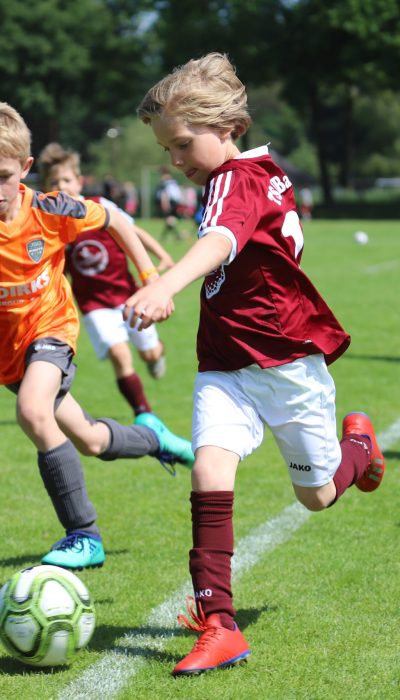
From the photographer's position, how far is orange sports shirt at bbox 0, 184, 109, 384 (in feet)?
14.8

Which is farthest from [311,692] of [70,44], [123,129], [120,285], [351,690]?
[123,129]

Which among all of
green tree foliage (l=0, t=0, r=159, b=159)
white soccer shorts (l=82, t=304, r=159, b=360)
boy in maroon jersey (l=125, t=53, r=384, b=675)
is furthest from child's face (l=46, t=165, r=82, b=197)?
green tree foliage (l=0, t=0, r=159, b=159)

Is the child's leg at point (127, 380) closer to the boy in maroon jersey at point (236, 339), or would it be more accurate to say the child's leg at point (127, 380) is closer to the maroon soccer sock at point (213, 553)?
the boy in maroon jersey at point (236, 339)

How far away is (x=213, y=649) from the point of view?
10.8ft

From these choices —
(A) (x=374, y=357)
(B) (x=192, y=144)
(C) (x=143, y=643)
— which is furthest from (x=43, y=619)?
(A) (x=374, y=357)

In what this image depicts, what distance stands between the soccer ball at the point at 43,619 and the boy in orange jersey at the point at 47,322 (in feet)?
2.57

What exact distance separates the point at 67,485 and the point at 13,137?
4.73ft

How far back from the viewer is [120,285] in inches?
306

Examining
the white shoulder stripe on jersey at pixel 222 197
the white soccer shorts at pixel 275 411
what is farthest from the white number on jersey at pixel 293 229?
the white soccer shorts at pixel 275 411

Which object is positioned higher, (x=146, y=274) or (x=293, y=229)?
(x=293, y=229)

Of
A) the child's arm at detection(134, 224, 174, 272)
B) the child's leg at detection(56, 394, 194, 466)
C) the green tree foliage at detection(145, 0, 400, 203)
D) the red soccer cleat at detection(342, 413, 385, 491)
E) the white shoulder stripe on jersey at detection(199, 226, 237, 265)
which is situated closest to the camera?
the white shoulder stripe on jersey at detection(199, 226, 237, 265)

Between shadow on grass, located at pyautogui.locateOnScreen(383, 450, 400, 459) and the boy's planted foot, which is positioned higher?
shadow on grass, located at pyautogui.locateOnScreen(383, 450, 400, 459)

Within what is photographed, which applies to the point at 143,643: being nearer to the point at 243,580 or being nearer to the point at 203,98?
the point at 243,580

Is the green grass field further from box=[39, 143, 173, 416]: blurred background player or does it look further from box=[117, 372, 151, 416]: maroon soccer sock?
box=[39, 143, 173, 416]: blurred background player
